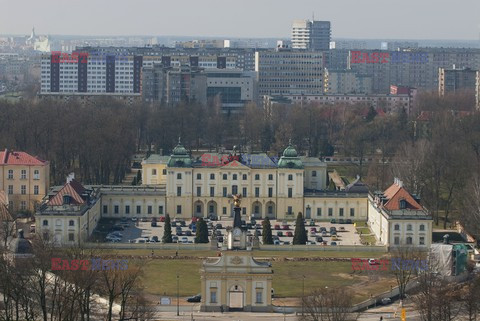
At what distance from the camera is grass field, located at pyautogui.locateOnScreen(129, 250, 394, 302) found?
84.2 meters

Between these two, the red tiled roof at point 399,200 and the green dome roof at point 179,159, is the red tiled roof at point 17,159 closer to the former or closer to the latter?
the green dome roof at point 179,159

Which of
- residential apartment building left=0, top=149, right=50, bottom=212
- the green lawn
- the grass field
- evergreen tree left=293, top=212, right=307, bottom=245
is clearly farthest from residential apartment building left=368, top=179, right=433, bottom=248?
residential apartment building left=0, top=149, right=50, bottom=212

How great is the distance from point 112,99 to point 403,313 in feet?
346

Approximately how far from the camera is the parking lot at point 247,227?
102 metres

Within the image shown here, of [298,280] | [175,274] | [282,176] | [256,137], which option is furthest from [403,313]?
[256,137]

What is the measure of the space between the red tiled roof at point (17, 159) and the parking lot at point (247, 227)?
26.5ft

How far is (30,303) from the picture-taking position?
2913 inches

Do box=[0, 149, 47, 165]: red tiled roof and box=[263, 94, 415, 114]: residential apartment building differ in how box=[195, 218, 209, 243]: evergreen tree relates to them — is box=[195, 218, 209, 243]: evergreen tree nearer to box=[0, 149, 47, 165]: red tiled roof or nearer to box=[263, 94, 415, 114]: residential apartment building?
box=[0, 149, 47, 165]: red tiled roof

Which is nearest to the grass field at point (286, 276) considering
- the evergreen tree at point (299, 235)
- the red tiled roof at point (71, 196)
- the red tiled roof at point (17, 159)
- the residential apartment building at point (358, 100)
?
the evergreen tree at point (299, 235)

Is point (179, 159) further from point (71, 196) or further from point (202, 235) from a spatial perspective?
point (202, 235)

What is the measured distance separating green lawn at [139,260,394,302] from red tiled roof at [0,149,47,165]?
24.2m

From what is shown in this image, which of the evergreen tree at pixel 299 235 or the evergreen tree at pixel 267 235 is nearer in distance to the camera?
the evergreen tree at pixel 267 235

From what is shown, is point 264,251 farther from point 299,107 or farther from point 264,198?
point 299,107

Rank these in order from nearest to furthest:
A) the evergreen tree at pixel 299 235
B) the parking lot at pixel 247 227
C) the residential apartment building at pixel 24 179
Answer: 1. the evergreen tree at pixel 299 235
2. the parking lot at pixel 247 227
3. the residential apartment building at pixel 24 179
